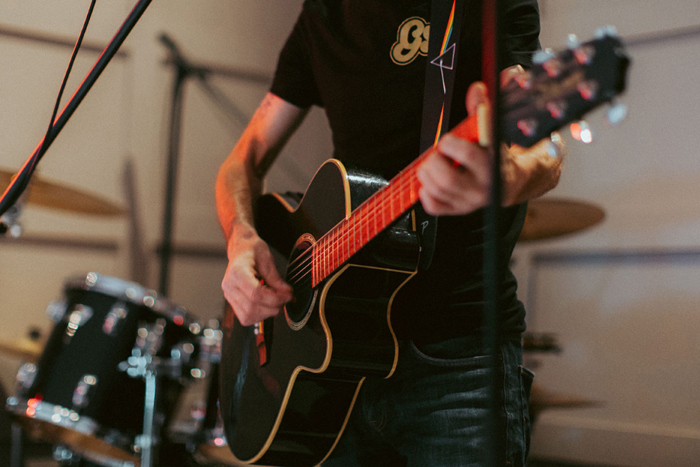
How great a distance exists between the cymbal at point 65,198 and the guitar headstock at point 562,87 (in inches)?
82.8

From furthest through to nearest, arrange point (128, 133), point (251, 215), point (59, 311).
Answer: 1. point (128, 133)
2. point (59, 311)
3. point (251, 215)

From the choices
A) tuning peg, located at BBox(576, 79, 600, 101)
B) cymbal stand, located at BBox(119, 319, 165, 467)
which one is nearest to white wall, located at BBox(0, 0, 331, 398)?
cymbal stand, located at BBox(119, 319, 165, 467)

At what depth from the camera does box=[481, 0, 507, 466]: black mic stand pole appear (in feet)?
1.79

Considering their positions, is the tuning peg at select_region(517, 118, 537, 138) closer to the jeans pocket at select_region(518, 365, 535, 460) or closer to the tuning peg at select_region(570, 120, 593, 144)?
the tuning peg at select_region(570, 120, 593, 144)

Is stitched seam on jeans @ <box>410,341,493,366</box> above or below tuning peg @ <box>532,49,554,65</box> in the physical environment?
below

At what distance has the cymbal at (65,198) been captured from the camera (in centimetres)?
241

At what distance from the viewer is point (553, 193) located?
3346mm

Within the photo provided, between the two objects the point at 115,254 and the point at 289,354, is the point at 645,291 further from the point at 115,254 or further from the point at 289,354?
the point at 115,254

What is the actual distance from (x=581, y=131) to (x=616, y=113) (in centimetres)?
6

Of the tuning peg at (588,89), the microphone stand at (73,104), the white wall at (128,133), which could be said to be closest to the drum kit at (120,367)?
the white wall at (128,133)

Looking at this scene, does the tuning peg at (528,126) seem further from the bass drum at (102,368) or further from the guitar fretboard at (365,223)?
the bass drum at (102,368)

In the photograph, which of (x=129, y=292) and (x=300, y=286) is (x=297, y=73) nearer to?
(x=300, y=286)

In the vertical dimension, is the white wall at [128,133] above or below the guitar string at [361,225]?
above

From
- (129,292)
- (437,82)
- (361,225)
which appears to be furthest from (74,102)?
(129,292)
